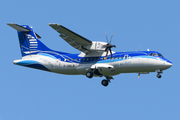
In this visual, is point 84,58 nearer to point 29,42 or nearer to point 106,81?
point 106,81

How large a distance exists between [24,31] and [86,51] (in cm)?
671

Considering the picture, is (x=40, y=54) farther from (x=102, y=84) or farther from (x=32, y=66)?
(x=102, y=84)

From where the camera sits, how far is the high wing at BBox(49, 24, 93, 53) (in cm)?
2471

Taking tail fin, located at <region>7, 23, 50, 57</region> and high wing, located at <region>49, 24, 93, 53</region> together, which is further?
tail fin, located at <region>7, 23, 50, 57</region>

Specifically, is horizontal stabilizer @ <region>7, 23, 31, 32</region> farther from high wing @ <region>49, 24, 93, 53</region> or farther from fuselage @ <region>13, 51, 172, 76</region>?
high wing @ <region>49, 24, 93, 53</region>

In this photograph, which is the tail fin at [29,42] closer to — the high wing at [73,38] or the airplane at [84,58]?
the airplane at [84,58]

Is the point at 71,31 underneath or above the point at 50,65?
above

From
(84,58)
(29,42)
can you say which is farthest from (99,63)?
(29,42)

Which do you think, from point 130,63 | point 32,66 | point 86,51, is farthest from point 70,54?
point 130,63

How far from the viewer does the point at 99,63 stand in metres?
26.5

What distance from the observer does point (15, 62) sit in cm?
2872

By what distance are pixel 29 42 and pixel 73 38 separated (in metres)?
5.67

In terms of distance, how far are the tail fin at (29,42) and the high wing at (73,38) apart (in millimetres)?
3782

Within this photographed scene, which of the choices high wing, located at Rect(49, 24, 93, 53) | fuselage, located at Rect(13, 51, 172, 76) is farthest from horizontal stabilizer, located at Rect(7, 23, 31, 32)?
high wing, located at Rect(49, 24, 93, 53)
